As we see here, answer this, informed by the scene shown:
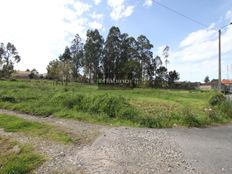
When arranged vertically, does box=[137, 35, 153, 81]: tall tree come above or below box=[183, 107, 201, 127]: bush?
above

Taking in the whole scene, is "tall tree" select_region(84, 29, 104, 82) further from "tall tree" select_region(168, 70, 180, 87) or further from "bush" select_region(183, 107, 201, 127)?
"bush" select_region(183, 107, 201, 127)

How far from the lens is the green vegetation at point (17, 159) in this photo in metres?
6.46

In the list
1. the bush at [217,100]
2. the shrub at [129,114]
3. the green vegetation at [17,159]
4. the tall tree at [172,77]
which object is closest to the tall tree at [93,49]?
the tall tree at [172,77]

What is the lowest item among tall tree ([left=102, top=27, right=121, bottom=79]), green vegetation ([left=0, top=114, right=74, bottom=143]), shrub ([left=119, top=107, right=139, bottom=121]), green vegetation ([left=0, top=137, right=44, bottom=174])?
green vegetation ([left=0, top=137, right=44, bottom=174])

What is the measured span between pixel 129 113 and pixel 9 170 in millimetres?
7764

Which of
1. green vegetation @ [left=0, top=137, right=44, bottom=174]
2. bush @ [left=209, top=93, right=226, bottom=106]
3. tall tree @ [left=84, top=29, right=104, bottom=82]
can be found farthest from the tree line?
green vegetation @ [left=0, top=137, right=44, bottom=174]

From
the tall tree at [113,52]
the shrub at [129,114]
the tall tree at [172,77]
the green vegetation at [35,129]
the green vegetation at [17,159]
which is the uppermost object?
the tall tree at [113,52]

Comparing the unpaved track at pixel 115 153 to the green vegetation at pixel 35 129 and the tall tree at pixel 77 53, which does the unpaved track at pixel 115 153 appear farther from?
the tall tree at pixel 77 53

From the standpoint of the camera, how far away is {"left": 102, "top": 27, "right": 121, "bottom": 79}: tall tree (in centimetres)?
6102

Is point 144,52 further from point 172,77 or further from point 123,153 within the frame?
point 123,153

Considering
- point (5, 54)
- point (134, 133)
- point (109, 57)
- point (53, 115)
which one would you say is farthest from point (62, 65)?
point (134, 133)

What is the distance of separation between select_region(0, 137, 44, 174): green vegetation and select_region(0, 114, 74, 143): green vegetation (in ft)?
4.28

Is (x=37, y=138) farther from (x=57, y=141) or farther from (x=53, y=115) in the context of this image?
(x=53, y=115)

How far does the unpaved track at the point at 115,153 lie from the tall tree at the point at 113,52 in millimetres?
51725
